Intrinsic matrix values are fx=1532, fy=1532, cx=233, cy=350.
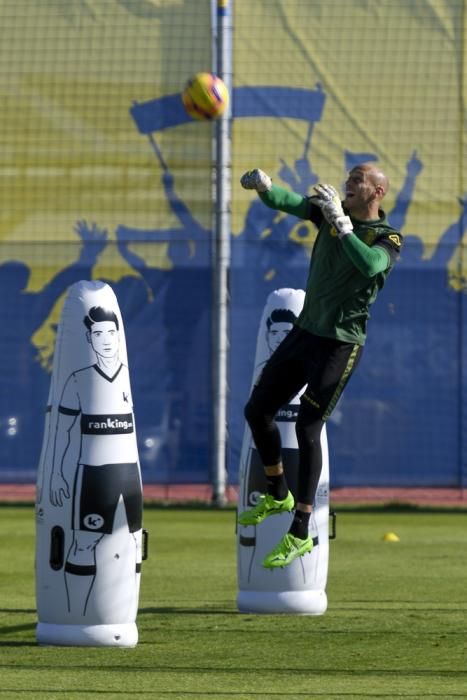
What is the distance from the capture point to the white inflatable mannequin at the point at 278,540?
9.66 meters

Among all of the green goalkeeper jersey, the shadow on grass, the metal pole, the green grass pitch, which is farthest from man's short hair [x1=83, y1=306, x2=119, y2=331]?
the metal pole

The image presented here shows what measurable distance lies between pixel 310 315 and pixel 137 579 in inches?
68.4

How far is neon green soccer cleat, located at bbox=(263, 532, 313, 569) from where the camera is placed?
7.74 metres

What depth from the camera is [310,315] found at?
796 cm

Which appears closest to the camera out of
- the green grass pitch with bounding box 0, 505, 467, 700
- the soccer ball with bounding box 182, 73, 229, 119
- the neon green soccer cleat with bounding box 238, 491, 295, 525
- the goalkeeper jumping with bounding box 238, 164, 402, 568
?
the green grass pitch with bounding box 0, 505, 467, 700

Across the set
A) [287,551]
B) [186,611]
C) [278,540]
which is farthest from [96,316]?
[186,611]

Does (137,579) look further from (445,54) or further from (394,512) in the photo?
(445,54)

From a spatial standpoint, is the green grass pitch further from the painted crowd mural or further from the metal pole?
the painted crowd mural

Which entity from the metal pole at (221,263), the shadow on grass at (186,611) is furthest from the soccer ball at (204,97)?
the metal pole at (221,263)

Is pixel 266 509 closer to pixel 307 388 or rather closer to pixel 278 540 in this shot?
pixel 307 388

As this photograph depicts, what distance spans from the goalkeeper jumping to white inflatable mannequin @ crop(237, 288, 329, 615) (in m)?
1.60

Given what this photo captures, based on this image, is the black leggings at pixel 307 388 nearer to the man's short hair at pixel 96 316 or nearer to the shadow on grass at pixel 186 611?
the man's short hair at pixel 96 316

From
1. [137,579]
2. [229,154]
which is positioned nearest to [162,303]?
[229,154]

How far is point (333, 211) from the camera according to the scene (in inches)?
295
